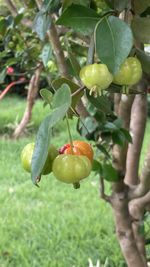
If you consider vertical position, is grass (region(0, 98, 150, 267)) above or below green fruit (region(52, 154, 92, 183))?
below

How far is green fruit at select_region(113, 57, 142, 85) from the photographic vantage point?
0.62m

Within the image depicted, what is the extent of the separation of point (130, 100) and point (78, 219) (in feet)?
5.33

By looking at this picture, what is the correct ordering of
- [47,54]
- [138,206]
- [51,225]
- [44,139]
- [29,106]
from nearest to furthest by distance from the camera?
1. [44,139]
2. [47,54]
3. [138,206]
4. [51,225]
5. [29,106]

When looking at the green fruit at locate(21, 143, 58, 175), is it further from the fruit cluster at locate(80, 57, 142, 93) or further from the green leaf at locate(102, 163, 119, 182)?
the green leaf at locate(102, 163, 119, 182)

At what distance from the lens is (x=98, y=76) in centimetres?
60

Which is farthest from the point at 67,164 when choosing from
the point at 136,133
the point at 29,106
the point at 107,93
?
the point at 29,106

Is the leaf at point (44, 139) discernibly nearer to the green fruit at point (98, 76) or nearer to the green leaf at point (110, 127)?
the green fruit at point (98, 76)

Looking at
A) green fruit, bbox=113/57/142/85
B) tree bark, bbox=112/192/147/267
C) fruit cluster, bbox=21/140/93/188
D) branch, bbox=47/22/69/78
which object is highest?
green fruit, bbox=113/57/142/85

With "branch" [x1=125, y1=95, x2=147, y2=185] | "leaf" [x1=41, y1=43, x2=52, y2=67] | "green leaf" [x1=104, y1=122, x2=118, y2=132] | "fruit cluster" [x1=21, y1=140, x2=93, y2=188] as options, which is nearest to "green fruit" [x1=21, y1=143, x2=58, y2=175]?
"fruit cluster" [x1=21, y1=140, x2=93, y2=188]

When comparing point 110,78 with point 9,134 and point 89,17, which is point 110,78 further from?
point 9,134

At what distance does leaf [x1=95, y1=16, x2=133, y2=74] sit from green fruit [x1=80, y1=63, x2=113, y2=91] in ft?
0.06

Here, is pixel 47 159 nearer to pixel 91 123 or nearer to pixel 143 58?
pixel 143 58

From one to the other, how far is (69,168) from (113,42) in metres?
0.16

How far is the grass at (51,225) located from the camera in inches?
104
